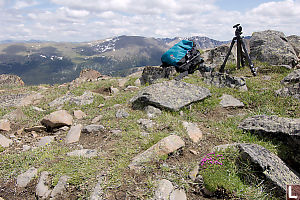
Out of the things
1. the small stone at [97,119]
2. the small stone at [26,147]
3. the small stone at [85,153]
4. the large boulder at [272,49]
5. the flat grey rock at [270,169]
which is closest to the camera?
the flat grey rock at [270,169]

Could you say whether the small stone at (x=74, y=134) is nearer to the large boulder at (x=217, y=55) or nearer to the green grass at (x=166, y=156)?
the green grass at (x=166, y=156)

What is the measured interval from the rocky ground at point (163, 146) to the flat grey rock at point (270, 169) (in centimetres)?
3

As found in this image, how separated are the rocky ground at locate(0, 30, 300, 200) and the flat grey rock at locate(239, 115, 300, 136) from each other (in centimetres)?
3

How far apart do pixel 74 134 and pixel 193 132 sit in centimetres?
491

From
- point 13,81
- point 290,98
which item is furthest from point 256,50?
point 13,81

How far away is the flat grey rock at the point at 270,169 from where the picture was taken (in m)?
4.51

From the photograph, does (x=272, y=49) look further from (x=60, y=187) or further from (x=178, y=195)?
(x=60, y=187)

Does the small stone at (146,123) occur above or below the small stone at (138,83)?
Answer: below

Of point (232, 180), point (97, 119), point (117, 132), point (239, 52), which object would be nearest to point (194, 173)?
point (232, 180)

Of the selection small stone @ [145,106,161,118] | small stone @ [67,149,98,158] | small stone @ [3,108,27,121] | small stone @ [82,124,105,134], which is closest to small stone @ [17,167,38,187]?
small stone @ [67,149,98,158]

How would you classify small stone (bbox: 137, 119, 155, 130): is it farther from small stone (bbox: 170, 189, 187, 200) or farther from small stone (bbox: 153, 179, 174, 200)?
small stone (bbox: 170, 189, 187, 200)

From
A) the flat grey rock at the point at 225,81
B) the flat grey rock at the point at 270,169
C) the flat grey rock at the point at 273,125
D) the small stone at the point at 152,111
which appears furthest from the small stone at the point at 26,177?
the flat grey rock at the point at 225,81

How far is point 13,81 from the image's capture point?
22.7 m

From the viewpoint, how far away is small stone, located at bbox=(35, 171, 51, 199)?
4831mm
